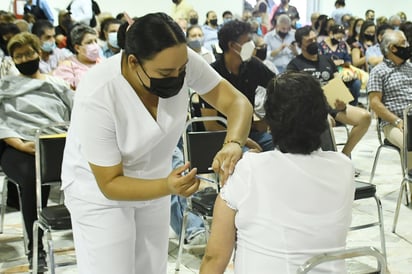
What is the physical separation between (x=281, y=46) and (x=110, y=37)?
2.76 m

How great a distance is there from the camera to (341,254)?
1.55 metres

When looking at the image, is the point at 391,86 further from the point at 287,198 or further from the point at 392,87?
the point at 287,198

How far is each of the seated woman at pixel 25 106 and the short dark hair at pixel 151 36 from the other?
72.4 inches

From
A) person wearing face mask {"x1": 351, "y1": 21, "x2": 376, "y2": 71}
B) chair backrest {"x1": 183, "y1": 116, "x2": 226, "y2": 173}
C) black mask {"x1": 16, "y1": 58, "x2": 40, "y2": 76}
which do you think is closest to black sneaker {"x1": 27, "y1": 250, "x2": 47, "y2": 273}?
chair backrest {"x1": 183, "y1": 116, "x2": 226, "y2": 173}

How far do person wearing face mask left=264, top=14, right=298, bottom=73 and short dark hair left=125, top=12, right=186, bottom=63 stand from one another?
5681 millimetres

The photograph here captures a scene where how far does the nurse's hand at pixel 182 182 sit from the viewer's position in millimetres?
1564

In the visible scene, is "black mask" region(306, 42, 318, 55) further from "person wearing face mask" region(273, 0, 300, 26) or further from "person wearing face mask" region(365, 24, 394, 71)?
"person wearing face mask" region(273, 0, 300, 26)

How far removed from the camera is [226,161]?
5.52ft

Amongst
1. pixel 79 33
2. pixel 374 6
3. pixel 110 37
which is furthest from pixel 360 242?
pixel 374 6

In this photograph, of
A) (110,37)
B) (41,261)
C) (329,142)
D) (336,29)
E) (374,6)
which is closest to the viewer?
(41,261)

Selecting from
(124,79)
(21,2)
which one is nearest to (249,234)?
(124,79)

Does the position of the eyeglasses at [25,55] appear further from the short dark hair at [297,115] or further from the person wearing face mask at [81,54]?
the short dark hair at [297,115]

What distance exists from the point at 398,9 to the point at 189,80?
14.2m

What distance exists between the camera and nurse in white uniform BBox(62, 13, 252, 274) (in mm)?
1632
